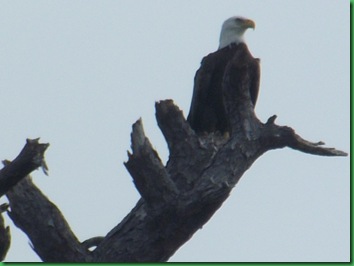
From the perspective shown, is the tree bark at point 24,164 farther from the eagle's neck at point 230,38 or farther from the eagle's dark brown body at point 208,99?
the eagle's neck at point 230,38

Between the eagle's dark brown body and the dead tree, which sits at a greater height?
Answer: the eagle's dark brown body

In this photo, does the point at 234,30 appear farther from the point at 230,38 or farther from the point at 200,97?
the point at 200,97

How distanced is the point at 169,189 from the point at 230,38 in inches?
203

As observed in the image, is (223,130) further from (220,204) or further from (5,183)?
(5,183)

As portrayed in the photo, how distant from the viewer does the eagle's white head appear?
11539 millimetres

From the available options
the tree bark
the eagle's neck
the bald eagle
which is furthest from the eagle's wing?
the tree bark

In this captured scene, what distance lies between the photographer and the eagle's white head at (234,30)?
11.5 m

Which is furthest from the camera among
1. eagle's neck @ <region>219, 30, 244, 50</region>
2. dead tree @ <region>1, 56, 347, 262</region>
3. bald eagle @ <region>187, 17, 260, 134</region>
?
eagle's neck @ <region>219, 30, 244, 50</region>

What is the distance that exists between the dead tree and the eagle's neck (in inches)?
163

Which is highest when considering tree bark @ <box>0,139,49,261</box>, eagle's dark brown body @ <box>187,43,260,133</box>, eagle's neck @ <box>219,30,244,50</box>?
eagle's neck @ <box>219,30,244,50</box>

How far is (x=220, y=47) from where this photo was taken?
37.7 feet

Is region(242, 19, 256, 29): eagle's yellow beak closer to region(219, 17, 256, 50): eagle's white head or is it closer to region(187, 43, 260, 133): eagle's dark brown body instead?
region(219, 17, 256, 50): eagle's white head

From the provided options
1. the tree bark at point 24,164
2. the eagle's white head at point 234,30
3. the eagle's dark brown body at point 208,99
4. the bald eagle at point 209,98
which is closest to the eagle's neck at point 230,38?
the eagle's white head at point 234,30

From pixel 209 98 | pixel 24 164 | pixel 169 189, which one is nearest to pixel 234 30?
pixel 209 98
